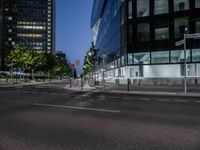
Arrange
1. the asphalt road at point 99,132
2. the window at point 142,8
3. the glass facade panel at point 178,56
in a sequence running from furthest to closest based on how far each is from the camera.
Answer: the window at point 142,8, the glass facade panel at point 178,56, the asphalt road at point 99,132

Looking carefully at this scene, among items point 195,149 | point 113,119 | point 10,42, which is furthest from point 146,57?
point 10,42

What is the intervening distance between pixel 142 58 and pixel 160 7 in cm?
827

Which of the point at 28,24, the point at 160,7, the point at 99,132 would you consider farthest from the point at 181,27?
the point at 28,24

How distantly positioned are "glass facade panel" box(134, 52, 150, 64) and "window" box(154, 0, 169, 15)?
6650mm

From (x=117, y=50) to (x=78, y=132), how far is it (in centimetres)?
3773

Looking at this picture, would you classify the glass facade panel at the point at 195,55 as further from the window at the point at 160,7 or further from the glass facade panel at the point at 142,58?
the window at the point at 160,7

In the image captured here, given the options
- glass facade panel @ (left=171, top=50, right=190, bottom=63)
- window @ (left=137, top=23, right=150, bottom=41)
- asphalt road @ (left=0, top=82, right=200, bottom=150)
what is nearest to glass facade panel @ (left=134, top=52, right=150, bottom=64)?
window @ (left=137, top=23, right=150, bottom=41)

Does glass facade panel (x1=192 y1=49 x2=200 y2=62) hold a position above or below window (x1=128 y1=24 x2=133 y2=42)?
below

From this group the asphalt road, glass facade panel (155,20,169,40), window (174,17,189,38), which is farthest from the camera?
glass facade panel (155,20,169,40)

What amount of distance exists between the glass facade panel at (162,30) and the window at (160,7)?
158 centimetres

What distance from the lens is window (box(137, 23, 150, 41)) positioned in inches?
1379

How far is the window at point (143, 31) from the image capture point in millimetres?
35022

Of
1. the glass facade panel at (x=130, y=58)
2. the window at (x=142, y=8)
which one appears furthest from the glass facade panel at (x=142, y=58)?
the window at (x=142, y=8)

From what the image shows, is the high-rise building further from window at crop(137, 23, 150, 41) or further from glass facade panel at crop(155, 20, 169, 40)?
glass facade panel at crop(155, 20, 169, 40)
